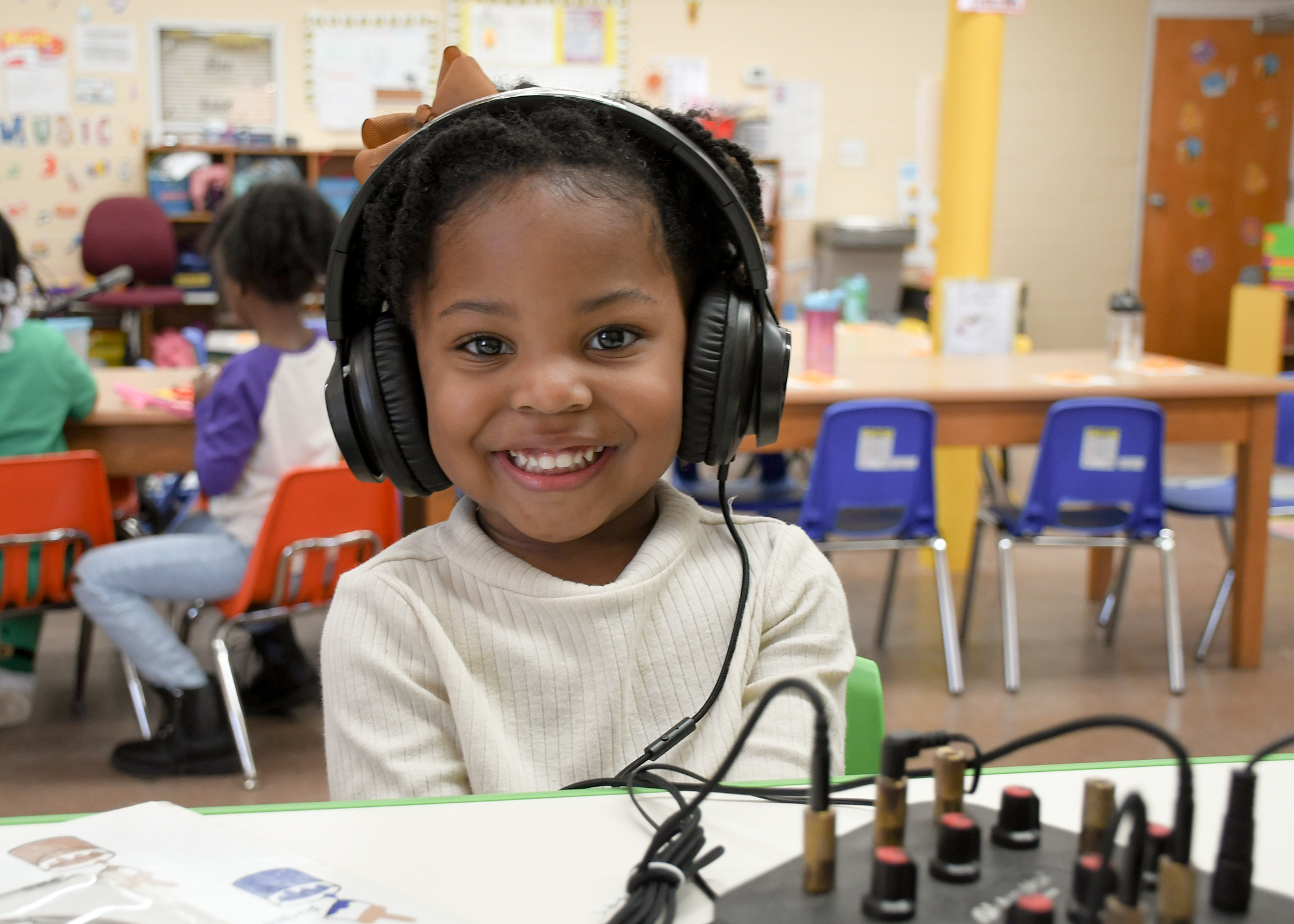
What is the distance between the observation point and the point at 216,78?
664 cm

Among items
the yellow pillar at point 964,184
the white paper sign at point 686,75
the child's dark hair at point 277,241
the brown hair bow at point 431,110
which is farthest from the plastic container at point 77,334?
the white paper sign at point 686,75

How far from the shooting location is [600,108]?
86 centimetres

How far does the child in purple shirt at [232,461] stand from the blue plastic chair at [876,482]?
3.73 feet

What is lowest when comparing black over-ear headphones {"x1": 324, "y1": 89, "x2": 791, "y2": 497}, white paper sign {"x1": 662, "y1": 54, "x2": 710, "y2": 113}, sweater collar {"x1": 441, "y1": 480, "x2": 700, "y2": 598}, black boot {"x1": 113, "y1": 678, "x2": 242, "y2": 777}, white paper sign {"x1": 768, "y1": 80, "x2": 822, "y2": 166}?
black boot {"x1": 113, "y1": 678, "x2": 242, "y2": 777}

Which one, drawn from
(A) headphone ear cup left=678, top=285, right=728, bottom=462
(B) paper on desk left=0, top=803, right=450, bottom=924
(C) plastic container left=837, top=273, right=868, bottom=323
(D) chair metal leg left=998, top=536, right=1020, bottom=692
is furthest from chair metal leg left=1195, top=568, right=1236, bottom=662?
(B) paper on desk left=0, top=803, right=450, bottom=924

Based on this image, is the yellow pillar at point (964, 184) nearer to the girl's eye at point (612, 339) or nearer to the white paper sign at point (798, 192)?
the white paper sign at point (798, 192)

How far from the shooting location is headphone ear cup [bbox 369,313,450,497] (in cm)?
90

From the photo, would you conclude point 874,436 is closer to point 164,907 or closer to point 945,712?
point 945,712

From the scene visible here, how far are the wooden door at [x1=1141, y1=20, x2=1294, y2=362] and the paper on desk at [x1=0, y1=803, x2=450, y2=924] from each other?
7761mm

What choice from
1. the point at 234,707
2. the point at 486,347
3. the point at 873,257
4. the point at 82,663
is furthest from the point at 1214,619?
the point at 873,257

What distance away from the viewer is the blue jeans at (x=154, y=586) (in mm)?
2463

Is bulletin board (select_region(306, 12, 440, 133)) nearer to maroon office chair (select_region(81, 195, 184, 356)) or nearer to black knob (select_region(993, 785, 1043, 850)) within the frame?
maroon office chair (select_region(81, 195, 184, 356))

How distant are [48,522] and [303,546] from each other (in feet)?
1.74

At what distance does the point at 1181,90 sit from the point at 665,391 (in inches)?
298
